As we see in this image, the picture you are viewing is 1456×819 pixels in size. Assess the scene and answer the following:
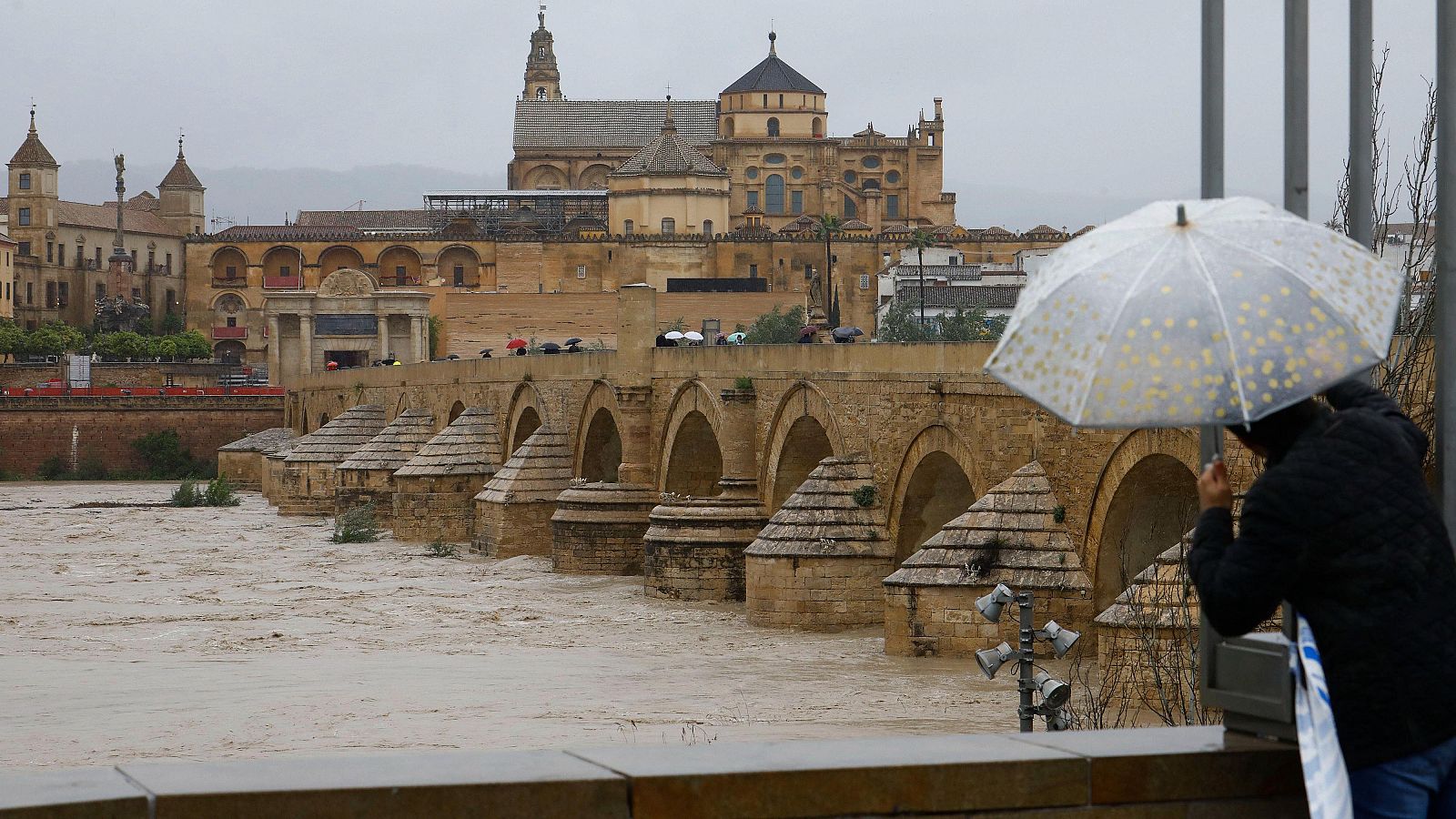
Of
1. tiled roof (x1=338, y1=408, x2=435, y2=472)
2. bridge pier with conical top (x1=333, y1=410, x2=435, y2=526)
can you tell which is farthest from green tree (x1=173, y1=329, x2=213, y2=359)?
bridge pier with conical top (x1=333, y1=410, x2=435, y2=526)

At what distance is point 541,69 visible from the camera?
117125mm

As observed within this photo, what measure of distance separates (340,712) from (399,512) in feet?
64.0

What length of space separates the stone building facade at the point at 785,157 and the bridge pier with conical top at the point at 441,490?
5193cm

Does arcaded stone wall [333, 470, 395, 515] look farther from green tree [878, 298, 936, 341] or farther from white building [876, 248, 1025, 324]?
white building [876, 248, 1025, 324]

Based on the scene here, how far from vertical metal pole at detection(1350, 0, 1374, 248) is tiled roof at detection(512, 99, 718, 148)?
89925mm

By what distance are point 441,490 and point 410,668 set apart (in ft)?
55.0

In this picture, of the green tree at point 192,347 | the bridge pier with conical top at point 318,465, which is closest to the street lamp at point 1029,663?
the bridge pier with conical top at point 318,465

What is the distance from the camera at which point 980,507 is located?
17047 millimetres

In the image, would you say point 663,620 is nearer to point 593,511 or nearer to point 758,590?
point 758,590

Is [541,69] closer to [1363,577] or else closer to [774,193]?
[774,193]

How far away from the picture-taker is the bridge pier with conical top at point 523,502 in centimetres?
3056

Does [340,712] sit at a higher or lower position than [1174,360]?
lower

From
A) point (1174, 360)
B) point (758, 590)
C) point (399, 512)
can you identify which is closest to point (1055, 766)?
point (1174, 360)

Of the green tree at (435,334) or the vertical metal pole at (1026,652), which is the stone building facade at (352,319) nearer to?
the green tree at (435,334)
